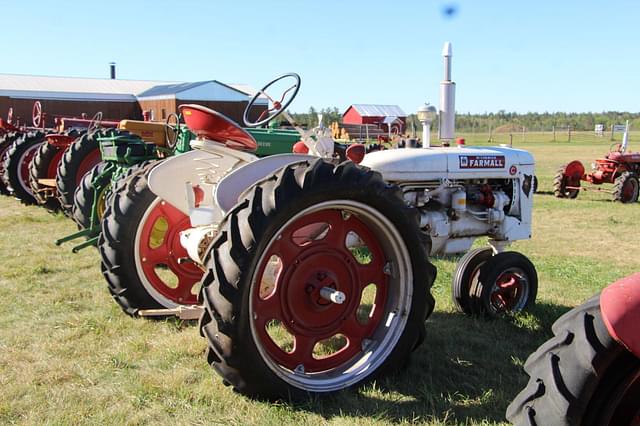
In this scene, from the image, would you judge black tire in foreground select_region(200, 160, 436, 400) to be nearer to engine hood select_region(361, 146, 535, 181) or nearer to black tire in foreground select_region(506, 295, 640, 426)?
engine hood select_region(361, 146, 535, 181)

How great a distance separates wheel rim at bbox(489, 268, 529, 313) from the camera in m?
4.41

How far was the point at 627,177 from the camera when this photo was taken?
12.3 m

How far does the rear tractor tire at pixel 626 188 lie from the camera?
1217cm

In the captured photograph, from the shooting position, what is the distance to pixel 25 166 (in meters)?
10.5

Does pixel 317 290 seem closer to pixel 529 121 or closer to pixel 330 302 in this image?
pixel 330 302

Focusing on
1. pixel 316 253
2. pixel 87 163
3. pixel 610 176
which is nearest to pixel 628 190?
pixel 610 176

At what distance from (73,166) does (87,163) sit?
0.73 feet

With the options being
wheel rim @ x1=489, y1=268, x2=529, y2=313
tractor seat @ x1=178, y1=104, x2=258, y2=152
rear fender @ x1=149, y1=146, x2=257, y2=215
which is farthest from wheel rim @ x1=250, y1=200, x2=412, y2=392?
wheel rim @ x1=489, y1=268, x2=529, y2=313

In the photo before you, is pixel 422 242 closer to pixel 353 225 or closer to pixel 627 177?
pixel 353 225

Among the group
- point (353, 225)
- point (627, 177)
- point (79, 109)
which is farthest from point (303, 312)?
point (79, 109)

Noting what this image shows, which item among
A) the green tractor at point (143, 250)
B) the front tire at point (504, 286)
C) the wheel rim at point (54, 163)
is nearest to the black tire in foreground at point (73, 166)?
the wheel rim at point (54, 163)

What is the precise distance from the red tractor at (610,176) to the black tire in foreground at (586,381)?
11519 mm

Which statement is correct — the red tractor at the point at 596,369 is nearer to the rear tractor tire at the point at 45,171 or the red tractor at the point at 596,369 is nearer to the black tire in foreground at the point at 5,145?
the rear tractor tire at the point at 45,171

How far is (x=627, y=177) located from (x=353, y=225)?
10977mm
